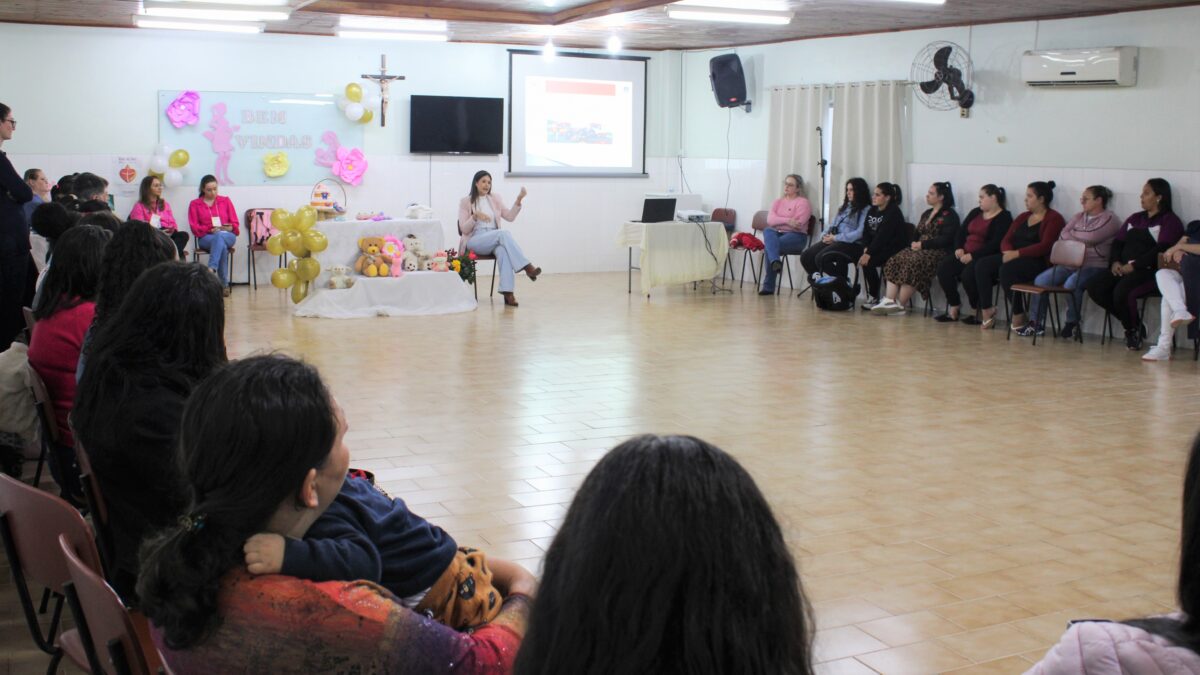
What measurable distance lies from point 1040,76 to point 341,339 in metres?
5.96

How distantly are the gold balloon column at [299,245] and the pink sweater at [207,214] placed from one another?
5.43 ft

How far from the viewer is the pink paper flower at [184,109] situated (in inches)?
459

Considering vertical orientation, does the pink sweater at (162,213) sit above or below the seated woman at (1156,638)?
above

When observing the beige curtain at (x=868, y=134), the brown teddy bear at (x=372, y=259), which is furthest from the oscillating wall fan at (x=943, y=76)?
the brown teddy bear at (x=372, y=259)

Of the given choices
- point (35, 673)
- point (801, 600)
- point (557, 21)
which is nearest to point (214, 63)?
point (557, 21)

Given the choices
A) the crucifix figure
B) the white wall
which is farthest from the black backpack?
the crucifix figure

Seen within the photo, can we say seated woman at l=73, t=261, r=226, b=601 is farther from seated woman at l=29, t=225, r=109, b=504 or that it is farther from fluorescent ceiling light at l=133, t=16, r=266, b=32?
fluorescent ceiling light at l=133, t=16, r=266, b=32

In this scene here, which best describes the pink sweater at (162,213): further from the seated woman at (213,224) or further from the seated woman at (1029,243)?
the seated woman at (1029,243)

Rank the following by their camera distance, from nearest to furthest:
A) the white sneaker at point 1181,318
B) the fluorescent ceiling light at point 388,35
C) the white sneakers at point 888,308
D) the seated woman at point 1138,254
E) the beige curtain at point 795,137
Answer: the white sneaker at point 1181,318 → the seated woman at point 1138,254 → the white sneakers at point 888,308 → the fluorescent ceiling light at point 388,35 → the beige curtain at point 795,137

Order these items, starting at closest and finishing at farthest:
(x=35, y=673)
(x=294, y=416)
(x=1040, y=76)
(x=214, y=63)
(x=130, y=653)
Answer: (x=294, y=416) → (x=130, y=653) → (x=35, y=673) → (x=1040, y=76) → (x=214, y=63)

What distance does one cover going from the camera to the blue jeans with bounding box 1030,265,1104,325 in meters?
8.98

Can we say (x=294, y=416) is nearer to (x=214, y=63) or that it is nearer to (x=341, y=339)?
(x=341, y=339)

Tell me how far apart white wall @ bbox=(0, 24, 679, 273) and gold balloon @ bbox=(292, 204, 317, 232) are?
248 cm

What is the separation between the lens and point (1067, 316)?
929 cm
